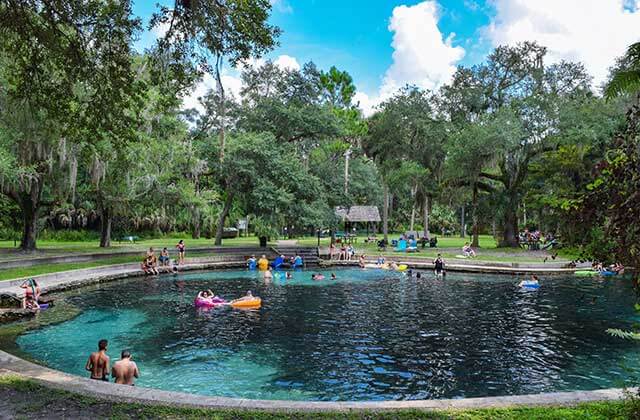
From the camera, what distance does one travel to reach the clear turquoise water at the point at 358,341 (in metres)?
11.4

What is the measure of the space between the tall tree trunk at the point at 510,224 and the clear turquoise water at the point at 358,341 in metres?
15.9

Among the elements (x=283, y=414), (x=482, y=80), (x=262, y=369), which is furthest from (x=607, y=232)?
(x=482, y=80)

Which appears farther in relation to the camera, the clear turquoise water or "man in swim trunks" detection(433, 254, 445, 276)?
"man in swim trunks" detection(433, 254, 445, 276)

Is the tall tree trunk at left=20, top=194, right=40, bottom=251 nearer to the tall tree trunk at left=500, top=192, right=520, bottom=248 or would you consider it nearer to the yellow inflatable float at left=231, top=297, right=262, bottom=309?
the yellow inflatable float at left=231, top=297, right=262, bottom=309

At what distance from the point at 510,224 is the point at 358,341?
3158cm

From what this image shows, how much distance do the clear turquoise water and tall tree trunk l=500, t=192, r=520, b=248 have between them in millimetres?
15917

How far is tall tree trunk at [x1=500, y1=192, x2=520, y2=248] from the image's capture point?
40.8 meters

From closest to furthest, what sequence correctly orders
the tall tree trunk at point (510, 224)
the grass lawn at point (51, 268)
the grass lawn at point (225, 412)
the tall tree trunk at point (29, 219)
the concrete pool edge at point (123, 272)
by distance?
the grass lawn at point (225, 412) → the concrete pool edge at point (123, 272) → the grass lawn at point (51, 268) → the tall tree trunk at point (29, 219) → the tall tree trunk at point (510, 224)

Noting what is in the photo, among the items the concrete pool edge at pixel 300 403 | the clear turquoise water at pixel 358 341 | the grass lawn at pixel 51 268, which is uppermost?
the grass lawn at pixel 51 268

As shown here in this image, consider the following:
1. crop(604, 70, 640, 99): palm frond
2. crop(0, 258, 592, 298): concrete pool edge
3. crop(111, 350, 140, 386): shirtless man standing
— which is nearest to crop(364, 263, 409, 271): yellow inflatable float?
crop(0, 258, 592, 298): concrete pool edge

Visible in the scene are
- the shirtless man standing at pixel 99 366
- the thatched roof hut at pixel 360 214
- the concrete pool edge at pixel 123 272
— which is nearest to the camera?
the shirtless man standing at pixel 99 366

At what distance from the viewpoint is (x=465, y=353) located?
1381 cm

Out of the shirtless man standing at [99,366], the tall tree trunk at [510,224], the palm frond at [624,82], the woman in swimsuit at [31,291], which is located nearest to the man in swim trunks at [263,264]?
the woman in swimsuit at [31,291]

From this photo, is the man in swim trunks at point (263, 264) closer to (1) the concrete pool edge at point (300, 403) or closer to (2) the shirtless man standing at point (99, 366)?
(2) the shirtless man standing at point (99, 366)
